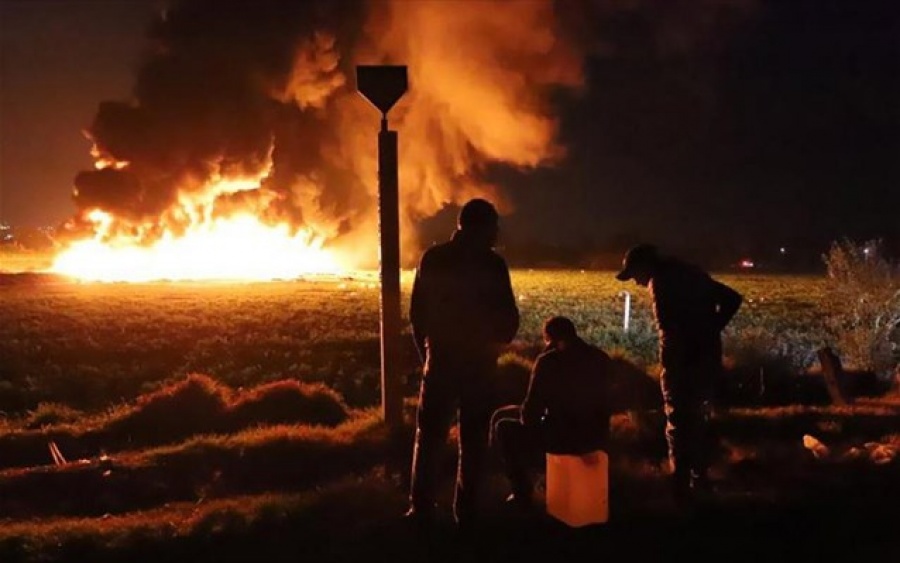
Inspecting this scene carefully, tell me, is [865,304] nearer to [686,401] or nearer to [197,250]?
[686,401]

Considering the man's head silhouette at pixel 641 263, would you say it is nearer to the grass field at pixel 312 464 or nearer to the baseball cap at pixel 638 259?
the baseball cap at pixel 638 259

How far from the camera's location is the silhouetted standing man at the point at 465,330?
5508mm

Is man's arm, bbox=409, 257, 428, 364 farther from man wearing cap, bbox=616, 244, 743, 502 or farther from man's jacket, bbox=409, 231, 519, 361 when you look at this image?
man wearing cap, bbox=616, 244, 743, 502

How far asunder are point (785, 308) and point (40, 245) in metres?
84.2

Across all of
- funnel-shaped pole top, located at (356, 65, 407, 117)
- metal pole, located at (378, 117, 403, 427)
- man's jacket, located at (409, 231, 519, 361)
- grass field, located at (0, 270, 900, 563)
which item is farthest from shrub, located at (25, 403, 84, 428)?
man's jacket, located at (409, 231, 519, 361)

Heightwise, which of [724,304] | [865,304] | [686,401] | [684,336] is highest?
[724,304]

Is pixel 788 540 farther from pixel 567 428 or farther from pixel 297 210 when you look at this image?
pixel 297 210

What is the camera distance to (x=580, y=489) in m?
5.71

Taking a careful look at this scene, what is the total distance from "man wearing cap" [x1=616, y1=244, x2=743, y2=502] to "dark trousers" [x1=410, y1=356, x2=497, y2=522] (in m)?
1.48

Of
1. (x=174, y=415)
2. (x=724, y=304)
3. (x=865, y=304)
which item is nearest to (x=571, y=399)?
(x=724, y=304)

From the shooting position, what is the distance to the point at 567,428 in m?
5.91

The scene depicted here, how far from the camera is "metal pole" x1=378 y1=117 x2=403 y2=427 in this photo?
8.25 m

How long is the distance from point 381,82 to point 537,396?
3.56m

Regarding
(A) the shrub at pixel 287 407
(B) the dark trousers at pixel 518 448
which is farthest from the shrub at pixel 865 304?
(B) the dark trousers at pixel 518 448
